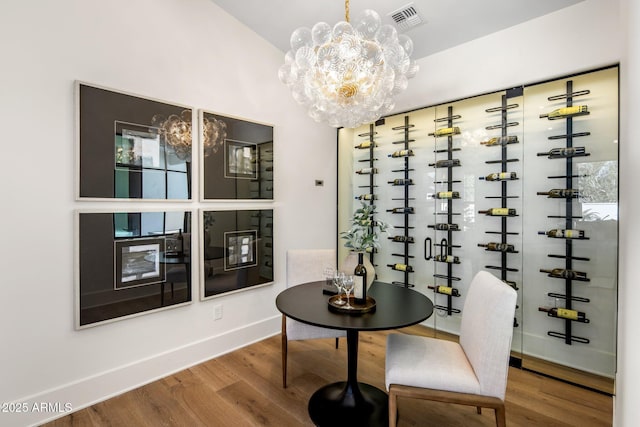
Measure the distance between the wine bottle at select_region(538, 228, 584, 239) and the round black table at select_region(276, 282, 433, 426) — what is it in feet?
4.93

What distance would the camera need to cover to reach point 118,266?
2.34 meters

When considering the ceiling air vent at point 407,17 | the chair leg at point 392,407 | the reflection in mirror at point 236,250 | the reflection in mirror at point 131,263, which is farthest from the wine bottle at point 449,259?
the reflection in mirror at point 131,263

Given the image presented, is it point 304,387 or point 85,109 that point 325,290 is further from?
point 85,109

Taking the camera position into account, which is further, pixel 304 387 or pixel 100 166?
pixel 304 387

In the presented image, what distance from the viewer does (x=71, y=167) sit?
7.10ft

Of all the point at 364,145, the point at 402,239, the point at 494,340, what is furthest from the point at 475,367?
the point at 364,145

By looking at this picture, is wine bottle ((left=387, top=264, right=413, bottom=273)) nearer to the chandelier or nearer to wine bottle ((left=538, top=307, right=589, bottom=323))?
wine bottle ((left=538, top=307, right=589, bottom=323))

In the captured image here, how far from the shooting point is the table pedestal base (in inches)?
77.1

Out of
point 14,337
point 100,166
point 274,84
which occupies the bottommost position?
point 14,337

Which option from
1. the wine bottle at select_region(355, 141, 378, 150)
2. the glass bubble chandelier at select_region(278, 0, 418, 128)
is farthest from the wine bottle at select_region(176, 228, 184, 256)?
the wine bottle at select_region(355, 141, 378, 150)

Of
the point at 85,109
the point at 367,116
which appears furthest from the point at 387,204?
the point at 85,109

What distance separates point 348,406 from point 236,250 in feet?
5.63

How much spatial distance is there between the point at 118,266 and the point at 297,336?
145cm

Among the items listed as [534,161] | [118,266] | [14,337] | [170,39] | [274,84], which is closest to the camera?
[14,337]
